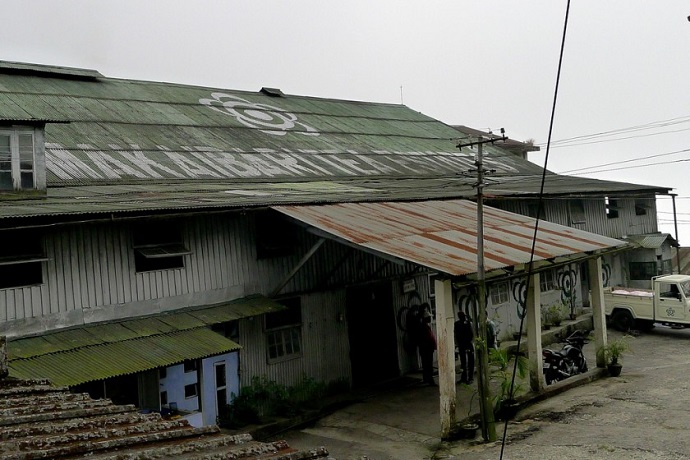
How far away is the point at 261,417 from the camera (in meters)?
13.5

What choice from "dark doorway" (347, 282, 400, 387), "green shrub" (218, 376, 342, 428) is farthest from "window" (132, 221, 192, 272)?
"dark doorway" (347, 282, 400, 387)

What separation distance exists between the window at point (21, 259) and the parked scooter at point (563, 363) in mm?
10993

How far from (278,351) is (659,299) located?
520 inches

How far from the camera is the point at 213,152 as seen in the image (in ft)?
64.1

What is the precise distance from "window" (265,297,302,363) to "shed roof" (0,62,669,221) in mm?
2385

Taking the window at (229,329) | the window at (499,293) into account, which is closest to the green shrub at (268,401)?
the window at (229,329)

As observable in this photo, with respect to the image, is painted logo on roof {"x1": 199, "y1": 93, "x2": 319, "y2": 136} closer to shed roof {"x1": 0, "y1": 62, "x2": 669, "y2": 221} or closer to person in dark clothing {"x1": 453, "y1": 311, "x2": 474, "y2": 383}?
shed roof {"x1": 0, "y1": 62, "x2": 669, "y2": 221}

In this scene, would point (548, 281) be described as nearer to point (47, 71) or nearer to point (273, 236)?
point (273, 236)

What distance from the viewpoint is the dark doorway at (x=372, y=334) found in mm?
16203

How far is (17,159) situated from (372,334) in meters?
8.67

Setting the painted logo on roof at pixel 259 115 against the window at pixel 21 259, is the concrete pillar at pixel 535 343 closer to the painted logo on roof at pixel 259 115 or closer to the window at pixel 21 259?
Result: the window at pixel 21 259

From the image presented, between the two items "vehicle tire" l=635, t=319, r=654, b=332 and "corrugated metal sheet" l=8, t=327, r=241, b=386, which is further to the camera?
"vehicle tire" l=635, t=319, r=654, b=332

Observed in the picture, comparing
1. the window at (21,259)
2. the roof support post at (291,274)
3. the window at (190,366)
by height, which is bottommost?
the window at (190,366)

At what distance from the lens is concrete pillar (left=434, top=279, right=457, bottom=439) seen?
11.8m
